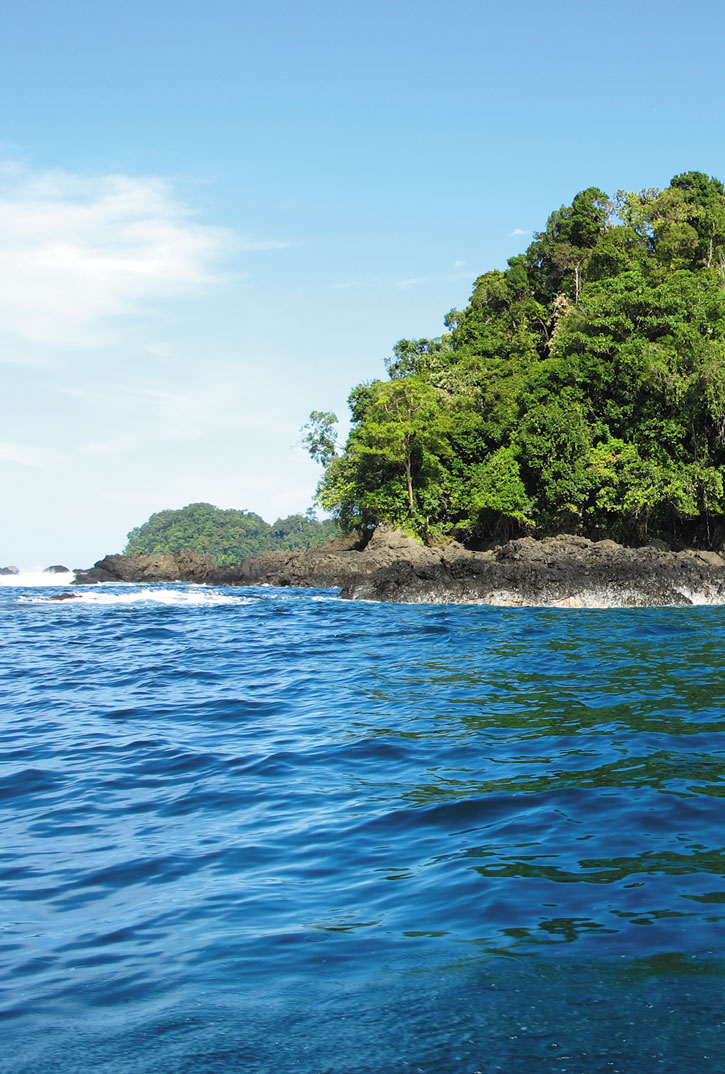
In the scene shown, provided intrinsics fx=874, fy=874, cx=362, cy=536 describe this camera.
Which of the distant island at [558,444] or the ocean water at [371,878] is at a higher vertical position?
the distant island at [558,444]

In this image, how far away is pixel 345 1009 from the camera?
3.40 meters

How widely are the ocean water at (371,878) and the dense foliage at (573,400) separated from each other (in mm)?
26877

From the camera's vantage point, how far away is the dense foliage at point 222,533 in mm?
123000

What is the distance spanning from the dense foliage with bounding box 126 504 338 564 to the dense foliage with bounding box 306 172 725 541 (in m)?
65.4

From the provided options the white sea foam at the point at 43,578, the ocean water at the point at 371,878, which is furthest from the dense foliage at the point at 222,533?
the ocean water at the point at 371,878

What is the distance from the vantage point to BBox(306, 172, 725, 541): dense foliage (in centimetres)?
3603

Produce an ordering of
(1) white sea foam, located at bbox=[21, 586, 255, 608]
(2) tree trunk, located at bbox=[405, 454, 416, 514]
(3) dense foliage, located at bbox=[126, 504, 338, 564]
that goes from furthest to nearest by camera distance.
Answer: (3) dense foliage, located at bbox=[126, 504, 338, 564] < (2) tree trunk, located at bbox=[405, 454, 416, 514] < (1) white sea foam, located at bbox=[21, 586, 255, 608]

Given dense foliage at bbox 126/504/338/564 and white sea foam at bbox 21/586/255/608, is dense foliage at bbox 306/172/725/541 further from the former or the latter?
dense foliage at bbox 126/504/338/564

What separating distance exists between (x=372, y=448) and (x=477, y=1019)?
4408 cm

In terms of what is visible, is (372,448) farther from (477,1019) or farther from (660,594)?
(477,1019)

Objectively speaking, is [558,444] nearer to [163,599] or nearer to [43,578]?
[163,599]

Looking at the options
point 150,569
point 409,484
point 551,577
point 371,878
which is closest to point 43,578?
point 150,569

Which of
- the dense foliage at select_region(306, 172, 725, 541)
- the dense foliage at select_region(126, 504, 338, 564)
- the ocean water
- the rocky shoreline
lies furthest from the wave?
the dense foliage at select_region(126, 504, 338, 564)

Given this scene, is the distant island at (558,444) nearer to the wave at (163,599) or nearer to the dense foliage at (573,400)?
the dense foliage at (573,400)
